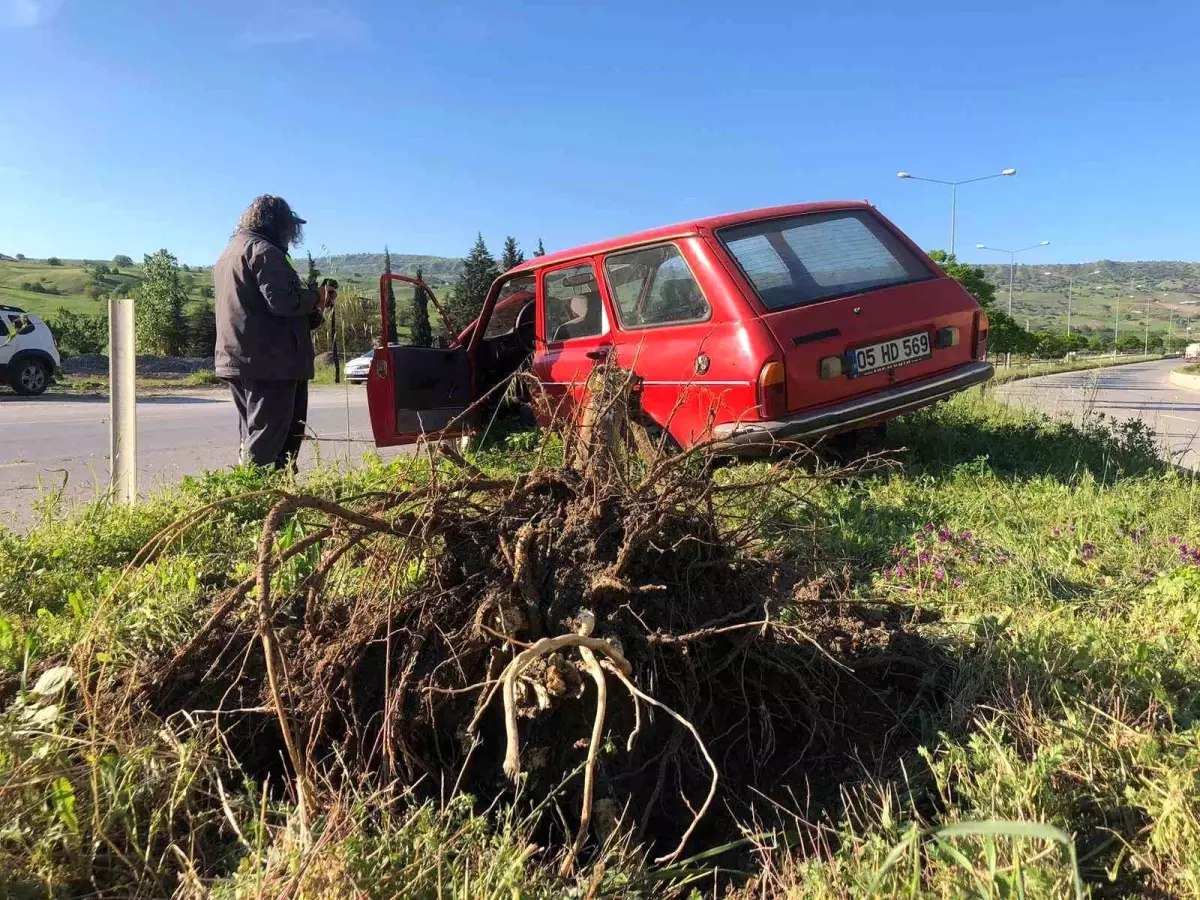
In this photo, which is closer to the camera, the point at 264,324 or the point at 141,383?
the point at 264,324

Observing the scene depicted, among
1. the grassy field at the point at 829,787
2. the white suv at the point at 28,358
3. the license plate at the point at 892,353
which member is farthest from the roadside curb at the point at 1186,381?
the white suv at the point at 28,358

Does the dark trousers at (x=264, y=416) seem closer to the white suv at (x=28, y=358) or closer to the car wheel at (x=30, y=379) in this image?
the white suv at (x=28, y=358)

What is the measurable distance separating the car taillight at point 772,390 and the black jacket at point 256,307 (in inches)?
118

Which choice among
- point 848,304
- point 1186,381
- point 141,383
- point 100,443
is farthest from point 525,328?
point 1186,381

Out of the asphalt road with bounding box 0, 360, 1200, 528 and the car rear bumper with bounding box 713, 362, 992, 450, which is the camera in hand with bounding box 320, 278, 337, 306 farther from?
the car rear bumper with bounding box 713, 362, 992, 450

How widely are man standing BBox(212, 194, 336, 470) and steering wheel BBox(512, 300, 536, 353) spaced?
1.98 meters

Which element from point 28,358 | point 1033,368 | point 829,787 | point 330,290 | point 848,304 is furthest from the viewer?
point 1033,368

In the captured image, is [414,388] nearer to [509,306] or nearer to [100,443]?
[509,306]

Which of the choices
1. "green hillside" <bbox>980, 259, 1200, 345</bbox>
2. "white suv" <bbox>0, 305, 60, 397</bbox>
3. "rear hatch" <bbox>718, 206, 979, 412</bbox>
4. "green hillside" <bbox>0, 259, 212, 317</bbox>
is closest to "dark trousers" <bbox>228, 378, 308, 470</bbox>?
"rear hatch" <bbox>718, 206, 979, 412</bbox>

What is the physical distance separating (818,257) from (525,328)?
115 inches

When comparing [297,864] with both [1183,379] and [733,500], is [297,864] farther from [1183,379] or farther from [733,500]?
[1183,379]

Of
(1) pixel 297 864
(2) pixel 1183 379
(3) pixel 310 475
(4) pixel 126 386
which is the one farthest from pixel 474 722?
(2) pixel 1183 379

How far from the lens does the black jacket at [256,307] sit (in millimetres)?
4945

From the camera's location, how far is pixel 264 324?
504 centimetres
